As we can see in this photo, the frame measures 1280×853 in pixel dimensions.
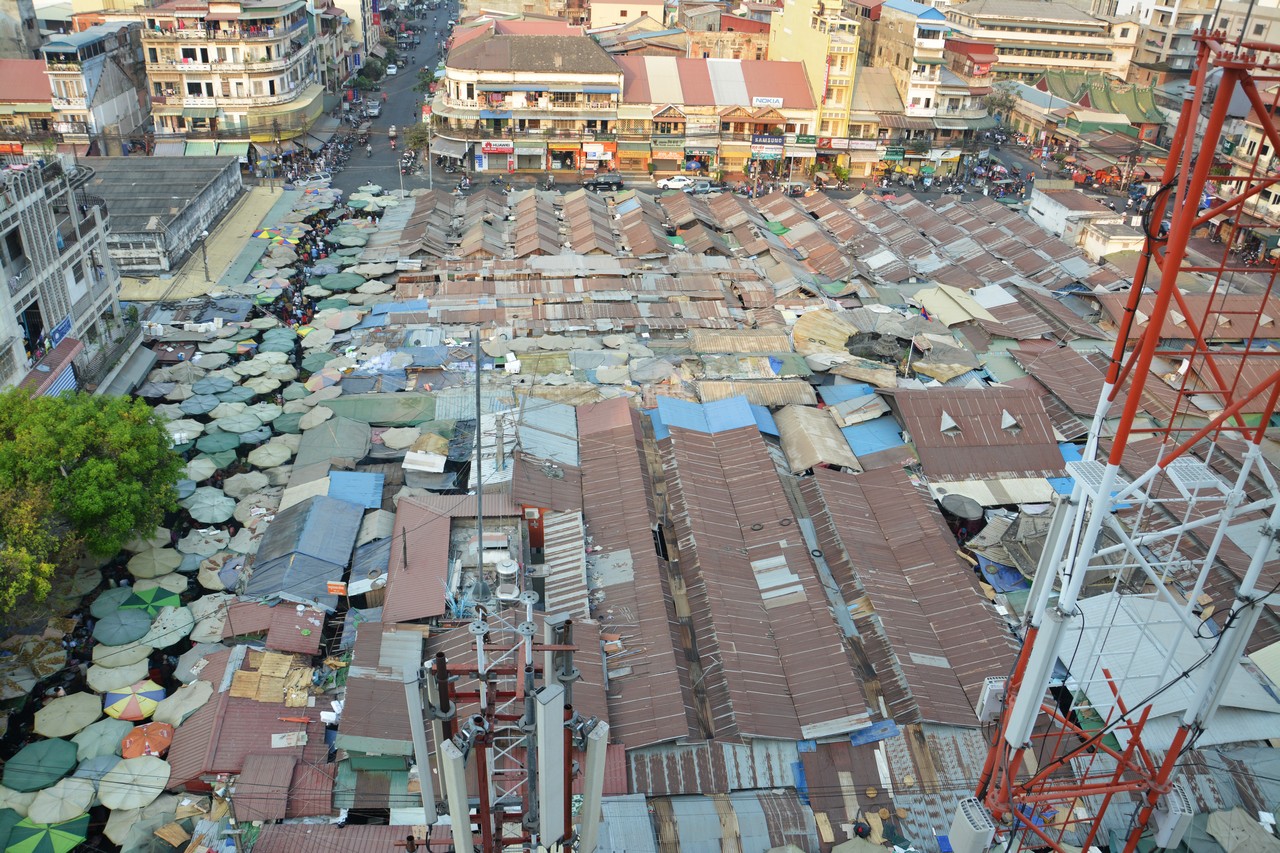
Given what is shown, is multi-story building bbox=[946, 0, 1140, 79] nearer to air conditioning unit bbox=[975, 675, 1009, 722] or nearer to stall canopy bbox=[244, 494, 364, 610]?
stall canopy bbox=[244, 494, 364, 610]

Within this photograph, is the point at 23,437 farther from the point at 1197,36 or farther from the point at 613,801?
the point at 1197,36

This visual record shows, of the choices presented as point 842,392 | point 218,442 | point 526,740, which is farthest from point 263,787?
point 842,392

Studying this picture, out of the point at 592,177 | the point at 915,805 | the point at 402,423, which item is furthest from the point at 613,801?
the point at 592,177

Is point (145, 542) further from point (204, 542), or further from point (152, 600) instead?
point (152, 600)

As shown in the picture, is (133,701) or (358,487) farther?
(358,487)

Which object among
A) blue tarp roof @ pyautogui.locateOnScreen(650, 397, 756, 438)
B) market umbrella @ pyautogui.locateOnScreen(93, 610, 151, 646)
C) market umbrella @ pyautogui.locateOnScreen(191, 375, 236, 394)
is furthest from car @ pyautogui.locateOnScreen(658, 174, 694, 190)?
market umbrella @ pyautogui.locateOnScreen(93, 610, 151, 646)

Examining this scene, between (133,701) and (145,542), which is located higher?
(145,542)
